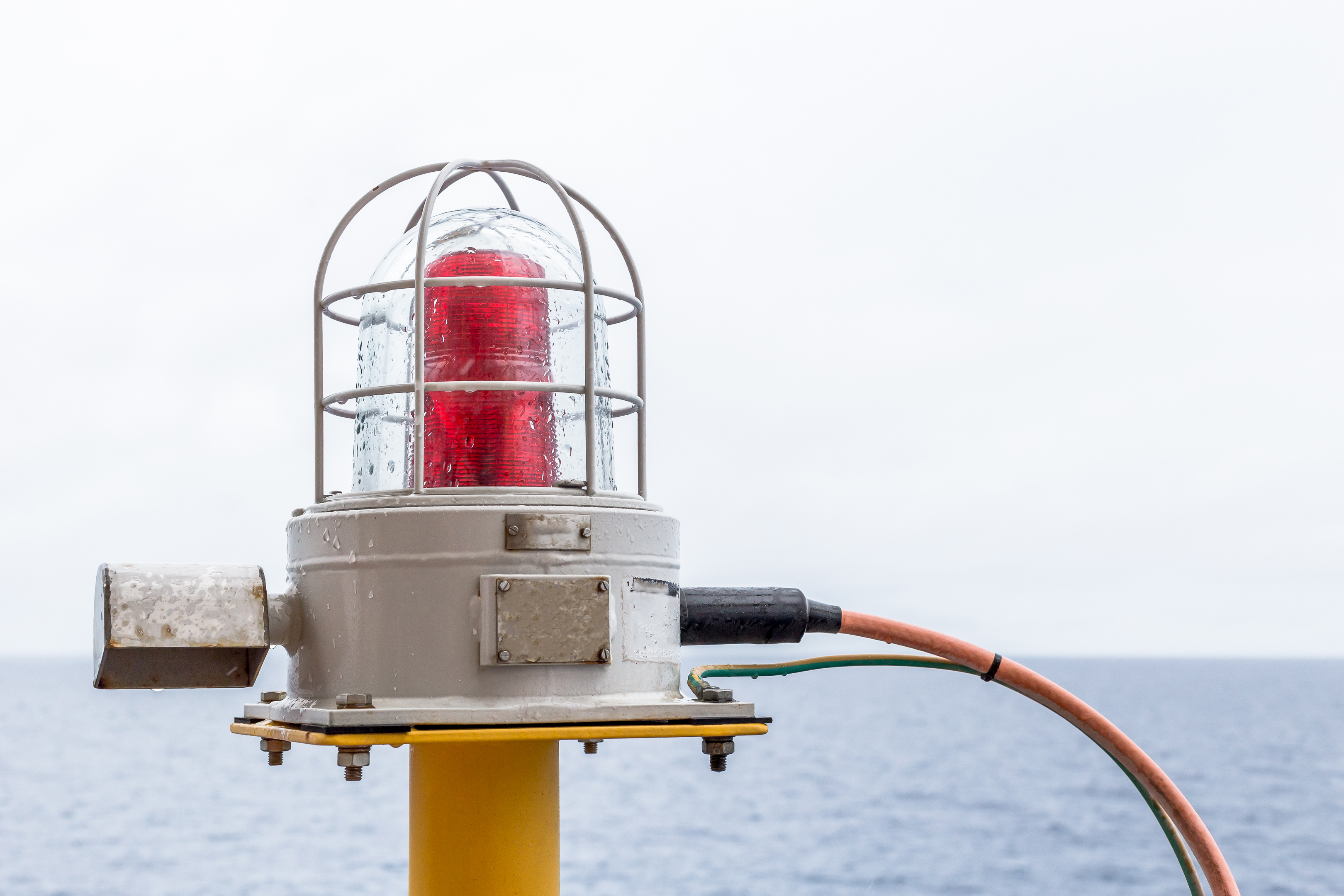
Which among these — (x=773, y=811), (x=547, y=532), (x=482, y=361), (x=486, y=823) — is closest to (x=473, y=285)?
(x=482, y=361)

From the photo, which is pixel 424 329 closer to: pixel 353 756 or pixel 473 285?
pixel 473 285

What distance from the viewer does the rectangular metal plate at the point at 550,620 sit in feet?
9.21

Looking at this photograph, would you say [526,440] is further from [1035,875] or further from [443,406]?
[1035,875]

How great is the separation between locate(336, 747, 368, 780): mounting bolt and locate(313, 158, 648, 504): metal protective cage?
53 cm

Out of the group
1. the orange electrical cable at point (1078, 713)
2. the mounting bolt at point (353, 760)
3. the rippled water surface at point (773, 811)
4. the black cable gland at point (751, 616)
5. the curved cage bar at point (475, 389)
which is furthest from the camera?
the rippled water surface at point (773, 811)

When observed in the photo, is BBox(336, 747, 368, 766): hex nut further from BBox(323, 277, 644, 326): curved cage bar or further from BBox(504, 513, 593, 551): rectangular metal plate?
BBox(323, 277, 644, 326): curved cage bar

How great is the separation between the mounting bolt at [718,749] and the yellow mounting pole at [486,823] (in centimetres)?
41

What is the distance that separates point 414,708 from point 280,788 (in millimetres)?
71021

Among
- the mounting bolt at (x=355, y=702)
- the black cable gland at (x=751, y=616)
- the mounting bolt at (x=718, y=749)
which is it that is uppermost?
the black cable gland at (x=751, y=616)

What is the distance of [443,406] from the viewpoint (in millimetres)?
3107

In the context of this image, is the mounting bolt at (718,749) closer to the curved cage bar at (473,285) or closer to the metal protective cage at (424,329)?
the metal protective cage at (424,329)

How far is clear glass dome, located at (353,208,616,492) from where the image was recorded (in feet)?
10.2

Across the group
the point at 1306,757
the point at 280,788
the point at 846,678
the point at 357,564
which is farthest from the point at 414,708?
the point at 846,678

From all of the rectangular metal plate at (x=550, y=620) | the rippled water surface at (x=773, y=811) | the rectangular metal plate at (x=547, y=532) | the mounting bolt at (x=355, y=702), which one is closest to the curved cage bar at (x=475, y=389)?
the rectangular metal plate at (x=547, y=532)
